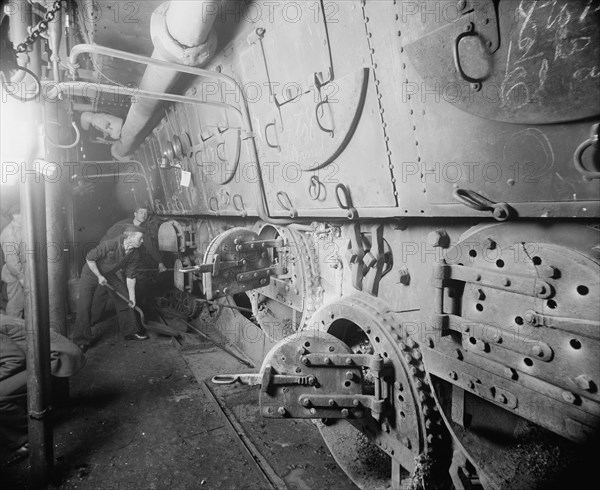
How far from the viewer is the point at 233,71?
305cm

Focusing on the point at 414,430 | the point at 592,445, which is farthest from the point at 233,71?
the point at 592,445

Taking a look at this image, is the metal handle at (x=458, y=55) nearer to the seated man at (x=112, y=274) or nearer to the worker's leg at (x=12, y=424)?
the worker's leg at (x=12, y=424)

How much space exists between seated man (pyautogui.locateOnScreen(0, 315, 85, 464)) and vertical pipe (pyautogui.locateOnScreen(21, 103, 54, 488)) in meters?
0.47

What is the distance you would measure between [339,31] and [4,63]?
295cm

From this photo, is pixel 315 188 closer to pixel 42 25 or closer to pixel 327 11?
pixel 327 11

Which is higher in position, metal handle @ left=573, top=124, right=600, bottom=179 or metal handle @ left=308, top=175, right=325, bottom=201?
metal handle @ left=308, top=175, right=325, bottom=201

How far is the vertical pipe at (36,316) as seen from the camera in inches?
110

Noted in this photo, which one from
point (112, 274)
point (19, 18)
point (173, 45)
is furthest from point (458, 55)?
point (112, 274)

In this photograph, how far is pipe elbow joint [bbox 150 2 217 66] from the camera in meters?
2.72

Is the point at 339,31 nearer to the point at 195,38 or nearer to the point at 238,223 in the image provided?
the point at 195,38

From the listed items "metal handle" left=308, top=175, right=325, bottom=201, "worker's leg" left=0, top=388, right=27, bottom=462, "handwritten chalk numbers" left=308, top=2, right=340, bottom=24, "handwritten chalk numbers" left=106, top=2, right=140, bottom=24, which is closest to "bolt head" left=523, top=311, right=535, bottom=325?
"metal handle" left=308, top=175, right=325, bottom=201

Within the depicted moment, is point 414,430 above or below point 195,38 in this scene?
below

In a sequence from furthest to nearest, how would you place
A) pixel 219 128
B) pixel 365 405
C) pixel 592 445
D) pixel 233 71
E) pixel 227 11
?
1. pixel 219 128
2. pixel 233 71
3. pixel 227 11
4. pixel 365 405
5. pixel 592 445

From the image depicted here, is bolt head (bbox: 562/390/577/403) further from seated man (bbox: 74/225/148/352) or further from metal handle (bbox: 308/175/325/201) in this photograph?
seated man (bbox: 74/225/148/352)
